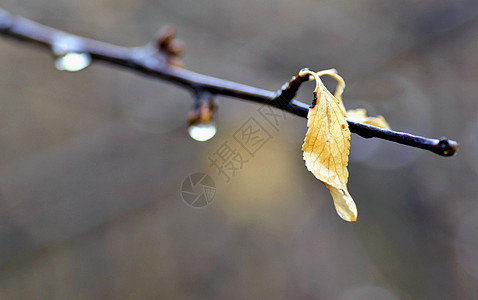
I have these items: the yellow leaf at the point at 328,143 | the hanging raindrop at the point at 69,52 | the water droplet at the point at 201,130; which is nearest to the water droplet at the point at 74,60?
the hanging raindrop at the point at 69,52

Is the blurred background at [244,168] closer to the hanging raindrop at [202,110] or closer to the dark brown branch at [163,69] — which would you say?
the dark brown branch at [163,69]

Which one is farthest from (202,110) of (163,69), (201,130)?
(163,69)

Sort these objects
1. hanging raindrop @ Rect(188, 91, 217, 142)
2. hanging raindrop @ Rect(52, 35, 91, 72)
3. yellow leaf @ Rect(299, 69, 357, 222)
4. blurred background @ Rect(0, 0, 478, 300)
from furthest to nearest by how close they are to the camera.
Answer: blurred background @ Rect(0, 0, 478, 300) → hanging raindrop @ Rect(52, 35, 91, 72) → hanging raindrop @ Rect(188, 91, 217, 142) → yellow leaf @ Rect(299, 69, 357, 222)

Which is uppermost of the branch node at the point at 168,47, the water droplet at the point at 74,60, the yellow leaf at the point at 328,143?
the water droplet at the point at 74,60

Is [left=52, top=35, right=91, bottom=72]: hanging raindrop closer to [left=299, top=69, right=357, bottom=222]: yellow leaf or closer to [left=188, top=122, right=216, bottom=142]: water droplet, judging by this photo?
[left=188, top=122, right=216, bottom=142]: water droplet

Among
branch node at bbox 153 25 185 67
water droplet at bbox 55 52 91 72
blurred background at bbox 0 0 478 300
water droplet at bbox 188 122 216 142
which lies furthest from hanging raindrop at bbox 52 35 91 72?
blurred background at bbox 0 0 478 300
